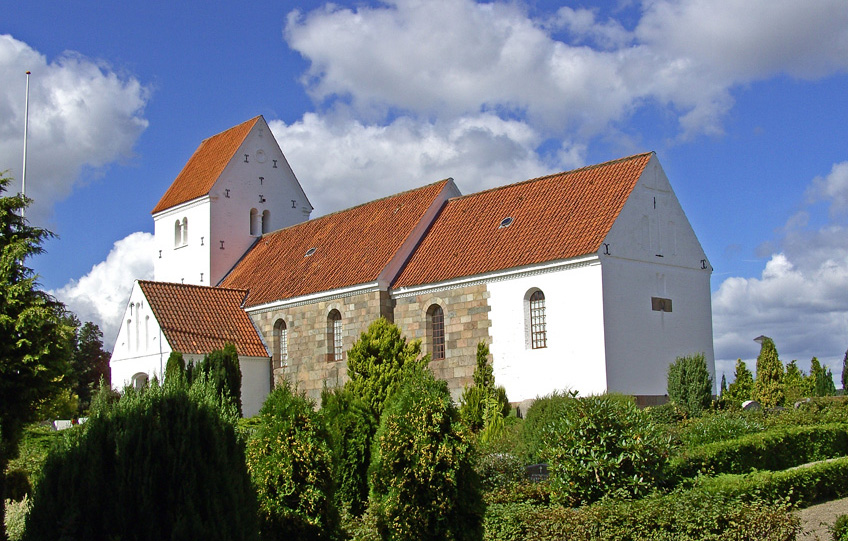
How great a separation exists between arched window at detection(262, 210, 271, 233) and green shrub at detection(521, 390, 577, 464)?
19.5m

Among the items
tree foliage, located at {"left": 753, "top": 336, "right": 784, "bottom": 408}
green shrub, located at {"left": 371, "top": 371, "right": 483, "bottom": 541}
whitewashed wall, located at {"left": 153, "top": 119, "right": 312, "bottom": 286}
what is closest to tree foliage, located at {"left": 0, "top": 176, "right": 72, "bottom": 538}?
green shrub, located at {"left": 371, "top": 371, "right": 483, "bottom": 541}

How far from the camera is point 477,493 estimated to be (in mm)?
9633

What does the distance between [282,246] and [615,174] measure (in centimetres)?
1332

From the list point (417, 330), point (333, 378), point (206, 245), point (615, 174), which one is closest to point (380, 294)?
point (417, 330)

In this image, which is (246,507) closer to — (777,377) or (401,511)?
(401,511)

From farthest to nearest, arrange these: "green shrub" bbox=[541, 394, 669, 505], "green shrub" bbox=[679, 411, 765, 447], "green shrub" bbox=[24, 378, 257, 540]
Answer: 1. "green shrub" bbox=[679, 411, 765, 447]
2. "green shrub" bbox=[541, 394, 669, 505]
3. "green shrub" bbox=[24, 378, 257, 540]

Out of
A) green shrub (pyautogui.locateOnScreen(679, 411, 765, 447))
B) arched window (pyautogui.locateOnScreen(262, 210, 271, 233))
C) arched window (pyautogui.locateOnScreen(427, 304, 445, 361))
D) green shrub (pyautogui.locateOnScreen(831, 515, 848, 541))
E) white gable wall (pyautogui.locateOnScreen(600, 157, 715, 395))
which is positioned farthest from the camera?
arched window (pyautogui.locateOnScreen(262, 210, 271, 233))

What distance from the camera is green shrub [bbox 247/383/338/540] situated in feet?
32.9

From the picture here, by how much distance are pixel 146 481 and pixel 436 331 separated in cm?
1653

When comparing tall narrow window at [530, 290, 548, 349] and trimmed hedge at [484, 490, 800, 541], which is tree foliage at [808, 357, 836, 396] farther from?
trimmed hedge at [484, 490, 800, 541]

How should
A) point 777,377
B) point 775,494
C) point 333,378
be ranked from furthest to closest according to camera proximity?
1. point 777,377
2. point 333,378
3. point 775,494

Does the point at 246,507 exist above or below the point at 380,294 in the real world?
below

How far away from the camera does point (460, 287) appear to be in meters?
22.8

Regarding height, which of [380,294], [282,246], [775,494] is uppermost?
[282,246]
